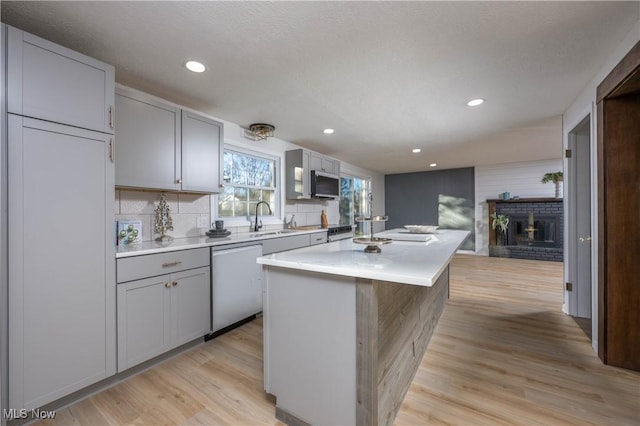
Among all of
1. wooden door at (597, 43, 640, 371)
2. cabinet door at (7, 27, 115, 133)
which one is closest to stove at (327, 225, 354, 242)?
wooden door at (597, 43, 640, 371)

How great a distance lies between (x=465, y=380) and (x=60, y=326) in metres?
2.55

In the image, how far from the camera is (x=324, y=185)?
452cm

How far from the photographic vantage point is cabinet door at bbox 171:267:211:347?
2160 millimetres

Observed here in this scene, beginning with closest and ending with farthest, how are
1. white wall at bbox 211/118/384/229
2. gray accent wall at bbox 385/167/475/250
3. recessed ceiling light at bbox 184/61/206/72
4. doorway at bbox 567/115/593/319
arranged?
recessed ceiling light at bbox 184/61/206/72 → doorway at bbox 567/115/593/319 → white wall at bbox 211/118/384/229 → gray accent wall at bbox 385/167/475/250

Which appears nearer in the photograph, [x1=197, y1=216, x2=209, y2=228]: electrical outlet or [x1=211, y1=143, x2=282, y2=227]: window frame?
[x1=197, y1=216, x2=209, y2=228]: electrical outlet

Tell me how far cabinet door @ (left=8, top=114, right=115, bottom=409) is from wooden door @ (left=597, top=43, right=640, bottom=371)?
346cm

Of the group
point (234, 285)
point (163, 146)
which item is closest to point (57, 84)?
point (163, 146)

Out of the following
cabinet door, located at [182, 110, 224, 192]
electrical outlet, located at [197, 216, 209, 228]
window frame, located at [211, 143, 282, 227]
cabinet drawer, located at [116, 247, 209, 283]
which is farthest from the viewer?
window frame, located at [211, 143, 282, 227]

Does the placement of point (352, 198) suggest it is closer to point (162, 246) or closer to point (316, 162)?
point (316, 162)

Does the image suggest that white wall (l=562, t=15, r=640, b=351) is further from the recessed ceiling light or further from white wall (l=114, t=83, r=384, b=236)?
white wall (l=114, t=83, r=384, b=236)

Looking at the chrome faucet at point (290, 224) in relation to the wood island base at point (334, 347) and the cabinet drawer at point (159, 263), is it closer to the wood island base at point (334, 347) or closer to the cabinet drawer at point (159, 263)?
the cabinet drawer at point (159, 263)

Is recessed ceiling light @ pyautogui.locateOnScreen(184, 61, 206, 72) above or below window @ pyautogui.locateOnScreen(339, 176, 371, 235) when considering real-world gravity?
above

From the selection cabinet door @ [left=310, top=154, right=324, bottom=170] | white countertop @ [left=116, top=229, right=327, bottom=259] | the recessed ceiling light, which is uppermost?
the recessed ceiling light

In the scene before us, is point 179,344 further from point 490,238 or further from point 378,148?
point 490,238
